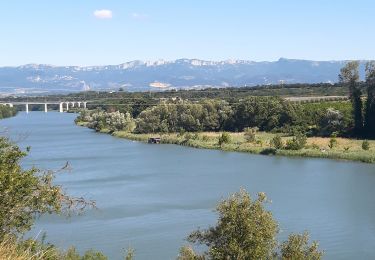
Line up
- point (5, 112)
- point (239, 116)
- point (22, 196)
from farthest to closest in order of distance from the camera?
point (5, 112) → point (239, 116) → point (22, 196)

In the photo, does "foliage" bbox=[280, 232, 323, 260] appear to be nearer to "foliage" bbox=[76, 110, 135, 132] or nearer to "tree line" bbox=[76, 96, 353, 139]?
Answer: "tree line" bbox=[76, 96, 353, 139]

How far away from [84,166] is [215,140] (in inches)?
336

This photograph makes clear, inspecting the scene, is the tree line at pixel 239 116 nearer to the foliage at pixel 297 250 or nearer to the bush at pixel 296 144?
the bush at pixel 296 144

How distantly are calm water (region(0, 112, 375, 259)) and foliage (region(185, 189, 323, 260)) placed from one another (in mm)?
2288

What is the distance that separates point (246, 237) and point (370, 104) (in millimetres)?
21663

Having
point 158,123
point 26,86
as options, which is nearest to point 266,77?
point 26,86

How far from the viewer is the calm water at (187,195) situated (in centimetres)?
1045

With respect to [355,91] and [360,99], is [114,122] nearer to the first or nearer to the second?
[355,91]

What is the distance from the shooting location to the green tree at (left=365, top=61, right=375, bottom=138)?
2580 cm

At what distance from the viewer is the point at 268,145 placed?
24.6 meters

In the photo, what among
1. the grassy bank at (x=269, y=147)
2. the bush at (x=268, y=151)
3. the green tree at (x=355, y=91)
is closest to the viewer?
the grassy bank at (x=269, y=147)

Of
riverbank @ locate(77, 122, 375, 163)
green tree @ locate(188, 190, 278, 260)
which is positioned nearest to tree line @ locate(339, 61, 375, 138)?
riverbank @ locate(77, 122, 375, 163)

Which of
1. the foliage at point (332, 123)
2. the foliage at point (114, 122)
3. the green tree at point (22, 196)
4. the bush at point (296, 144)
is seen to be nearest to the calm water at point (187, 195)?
the green tree at point (22, 196)

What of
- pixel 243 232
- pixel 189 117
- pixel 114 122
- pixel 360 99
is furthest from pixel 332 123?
pixel 243 232
